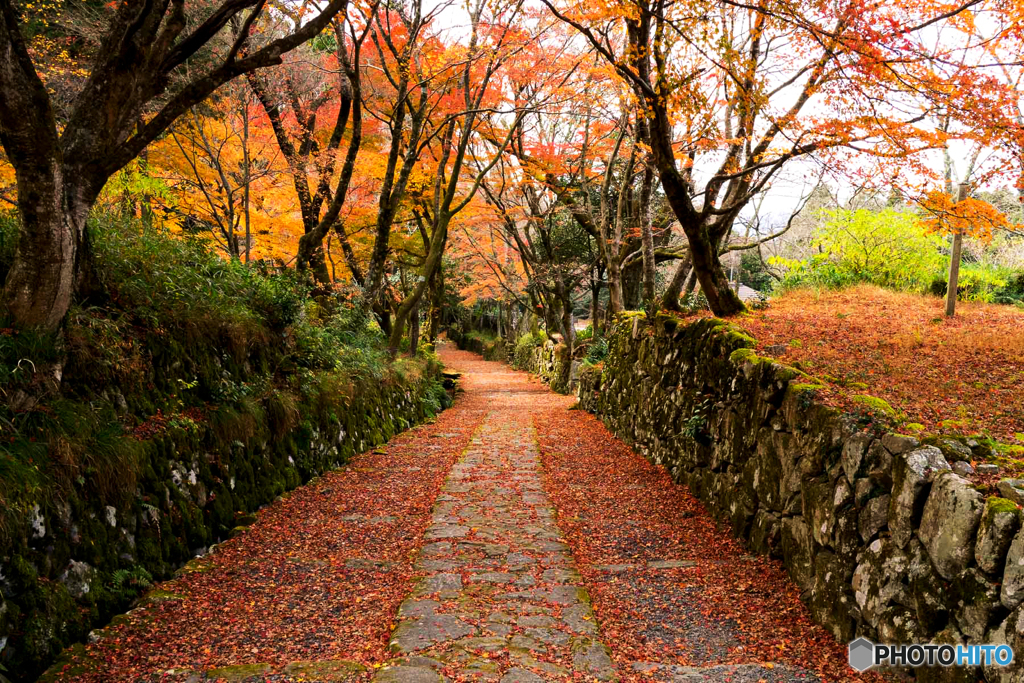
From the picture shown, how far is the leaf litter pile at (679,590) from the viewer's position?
11.6 ft

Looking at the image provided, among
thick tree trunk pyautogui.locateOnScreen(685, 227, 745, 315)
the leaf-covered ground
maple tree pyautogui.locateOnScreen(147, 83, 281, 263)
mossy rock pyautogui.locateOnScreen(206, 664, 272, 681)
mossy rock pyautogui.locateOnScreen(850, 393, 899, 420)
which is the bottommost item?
mossy rock pyautogui.locateOnScreen(206, 664, 272, 681)

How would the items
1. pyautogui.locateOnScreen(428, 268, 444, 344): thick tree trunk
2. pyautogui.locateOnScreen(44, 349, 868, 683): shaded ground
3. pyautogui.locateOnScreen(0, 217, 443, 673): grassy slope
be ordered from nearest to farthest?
pyautogui.locateOnScreen(0, 217, 443, 673): grassy slope
pyautogui.locateOnScreen(44, 349, 868, 683): shaded ground
pyautogui.locateOnScreen(428, 268, 444, 344): thick tree trunk

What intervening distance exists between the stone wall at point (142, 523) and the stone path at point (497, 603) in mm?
1695

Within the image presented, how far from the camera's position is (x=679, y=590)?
454 centimetres

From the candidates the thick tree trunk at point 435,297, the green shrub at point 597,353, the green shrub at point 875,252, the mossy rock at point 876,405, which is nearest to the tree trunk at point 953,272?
the green shrub at point 875,252

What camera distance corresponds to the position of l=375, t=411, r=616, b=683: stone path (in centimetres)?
344

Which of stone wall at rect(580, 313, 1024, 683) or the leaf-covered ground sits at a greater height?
the leaf-covered ground

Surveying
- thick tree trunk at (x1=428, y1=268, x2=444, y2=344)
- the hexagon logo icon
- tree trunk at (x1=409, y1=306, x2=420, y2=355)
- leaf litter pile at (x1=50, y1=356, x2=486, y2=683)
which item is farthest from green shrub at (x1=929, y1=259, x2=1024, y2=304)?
thick tree trunk at (x1=428, y1=268, x2=444, y2=344)

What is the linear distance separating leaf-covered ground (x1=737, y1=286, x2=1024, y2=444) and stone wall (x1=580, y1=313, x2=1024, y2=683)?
36 centimetres

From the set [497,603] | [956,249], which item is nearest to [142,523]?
[497,603]

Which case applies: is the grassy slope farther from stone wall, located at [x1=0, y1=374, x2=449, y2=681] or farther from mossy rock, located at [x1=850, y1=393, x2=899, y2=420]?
mossy rock, located at [x1=850, y1=393, x2=899, y2=420]

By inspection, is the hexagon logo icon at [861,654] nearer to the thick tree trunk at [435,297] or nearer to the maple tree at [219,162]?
the maple tree at [219,162]

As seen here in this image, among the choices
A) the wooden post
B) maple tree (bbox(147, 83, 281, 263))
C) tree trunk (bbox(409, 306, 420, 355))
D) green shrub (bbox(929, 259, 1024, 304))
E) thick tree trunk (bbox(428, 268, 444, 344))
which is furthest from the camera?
thick tree trunk (bbox(428, 268, 444, 344))

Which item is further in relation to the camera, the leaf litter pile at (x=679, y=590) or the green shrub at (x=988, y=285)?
the green shrub at (x=988, y=285)
